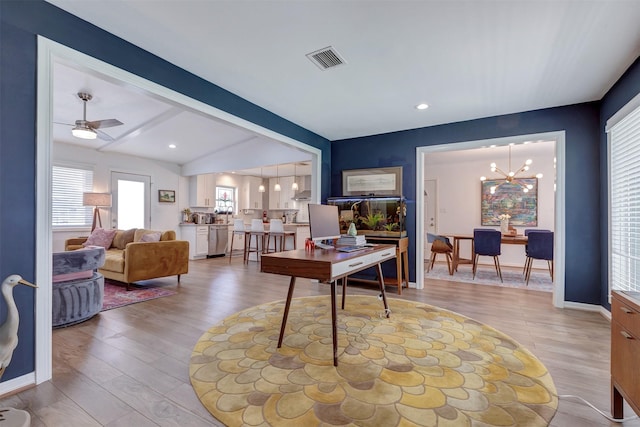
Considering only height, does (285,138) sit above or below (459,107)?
below

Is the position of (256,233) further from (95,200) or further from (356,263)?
(356,263)

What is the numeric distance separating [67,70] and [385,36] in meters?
3.41

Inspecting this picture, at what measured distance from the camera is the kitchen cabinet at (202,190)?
757 cm

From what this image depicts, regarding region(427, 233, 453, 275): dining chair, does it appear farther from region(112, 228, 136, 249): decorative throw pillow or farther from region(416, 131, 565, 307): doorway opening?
region(112, 228, 136, 249): decorative throw pillow

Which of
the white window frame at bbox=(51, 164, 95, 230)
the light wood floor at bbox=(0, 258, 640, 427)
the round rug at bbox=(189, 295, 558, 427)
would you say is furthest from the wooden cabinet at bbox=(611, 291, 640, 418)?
the white window frame at bbox=(51, 164, 95, 230)

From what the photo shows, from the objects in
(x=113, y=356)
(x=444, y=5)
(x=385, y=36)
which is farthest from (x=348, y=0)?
(x=113, y=356)

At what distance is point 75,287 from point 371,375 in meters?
2.95

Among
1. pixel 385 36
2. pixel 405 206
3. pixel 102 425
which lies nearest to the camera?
pixel 102 425

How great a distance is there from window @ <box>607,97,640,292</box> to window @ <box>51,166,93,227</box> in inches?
319

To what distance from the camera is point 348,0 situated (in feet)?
6.02

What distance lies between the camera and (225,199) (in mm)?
8414

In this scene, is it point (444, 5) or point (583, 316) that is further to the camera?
point (583, 316)

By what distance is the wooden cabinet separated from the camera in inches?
51.2

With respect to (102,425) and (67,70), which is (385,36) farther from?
(67,70)
